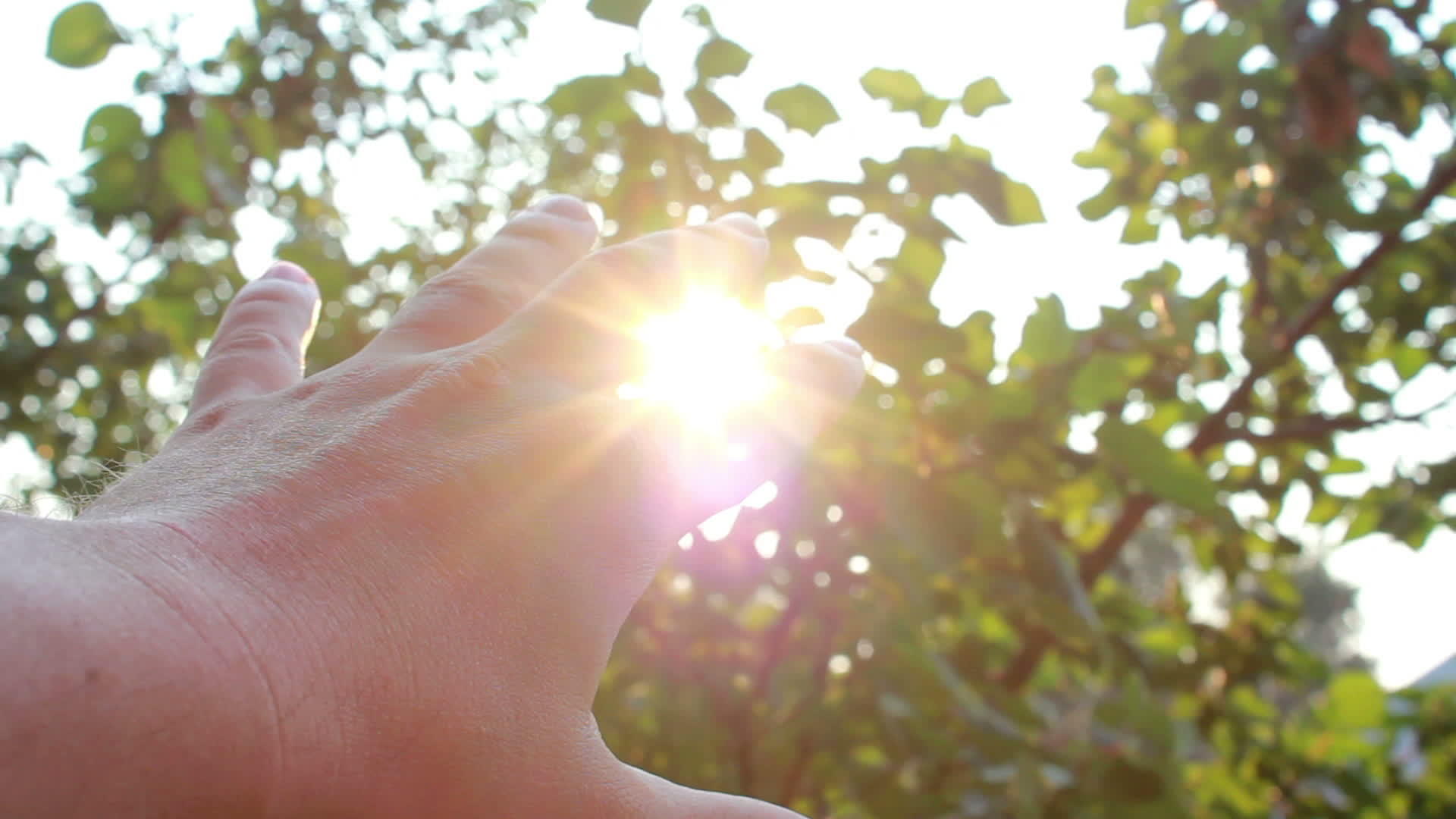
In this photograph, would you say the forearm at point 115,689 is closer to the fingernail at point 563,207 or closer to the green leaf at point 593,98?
the fingernail at point 563,207

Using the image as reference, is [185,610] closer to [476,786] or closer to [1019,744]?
[476,786]

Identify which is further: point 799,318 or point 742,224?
point 799,318

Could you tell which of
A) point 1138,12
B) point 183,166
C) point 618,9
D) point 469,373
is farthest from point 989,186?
point 183,166

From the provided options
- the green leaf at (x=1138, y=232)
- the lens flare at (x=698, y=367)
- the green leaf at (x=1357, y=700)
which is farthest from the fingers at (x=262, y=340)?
the green leaf at (x=1357, y=700)

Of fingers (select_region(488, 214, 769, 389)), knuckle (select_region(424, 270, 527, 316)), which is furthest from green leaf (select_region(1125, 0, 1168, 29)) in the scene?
knuckle (select_region(424, 270, 527, 316))

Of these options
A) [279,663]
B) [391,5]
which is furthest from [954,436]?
[391,5]

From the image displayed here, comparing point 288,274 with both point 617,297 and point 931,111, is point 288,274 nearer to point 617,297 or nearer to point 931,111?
point 617,297
